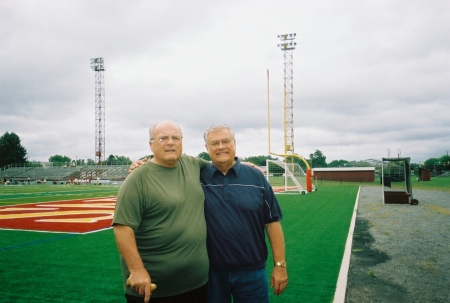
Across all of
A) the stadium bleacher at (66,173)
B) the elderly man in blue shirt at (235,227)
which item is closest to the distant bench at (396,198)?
the elderly man in blue shirt at (235,227)

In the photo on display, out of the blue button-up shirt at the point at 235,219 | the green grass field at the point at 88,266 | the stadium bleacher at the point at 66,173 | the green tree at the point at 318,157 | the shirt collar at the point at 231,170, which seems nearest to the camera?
the blue button-up shirt at the point at 235,219

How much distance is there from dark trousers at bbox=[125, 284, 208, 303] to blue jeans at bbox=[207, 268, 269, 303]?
0.32ft

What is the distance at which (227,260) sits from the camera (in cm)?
268

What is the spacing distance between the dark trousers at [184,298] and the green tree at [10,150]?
297 feet

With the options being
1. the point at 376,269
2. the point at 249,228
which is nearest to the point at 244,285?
the point at 249,228

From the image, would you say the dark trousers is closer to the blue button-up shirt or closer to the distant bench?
the blue button-up shirt

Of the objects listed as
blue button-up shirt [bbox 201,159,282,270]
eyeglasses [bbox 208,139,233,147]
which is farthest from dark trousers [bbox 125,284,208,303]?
eyeglasses [bbox 208,139,233,147]

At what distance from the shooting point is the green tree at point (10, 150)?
78.9 meters

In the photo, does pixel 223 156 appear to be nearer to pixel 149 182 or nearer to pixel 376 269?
pixel 149 182

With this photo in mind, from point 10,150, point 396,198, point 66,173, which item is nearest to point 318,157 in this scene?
point 66,173

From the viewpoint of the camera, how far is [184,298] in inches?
99.4

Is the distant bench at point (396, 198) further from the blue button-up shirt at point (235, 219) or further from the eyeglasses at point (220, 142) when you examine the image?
the eyeglasses at point (220, 142)

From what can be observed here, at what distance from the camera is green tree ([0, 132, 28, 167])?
78875 millimetres

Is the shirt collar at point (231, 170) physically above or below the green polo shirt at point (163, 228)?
above
